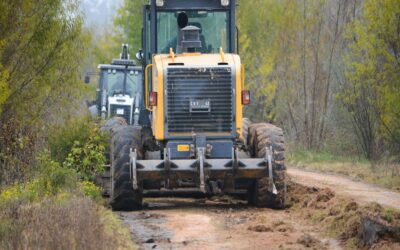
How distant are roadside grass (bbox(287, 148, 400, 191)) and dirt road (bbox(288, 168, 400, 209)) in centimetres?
46

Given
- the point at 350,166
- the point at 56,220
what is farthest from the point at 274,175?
the point at 350,166

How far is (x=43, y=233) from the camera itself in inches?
392

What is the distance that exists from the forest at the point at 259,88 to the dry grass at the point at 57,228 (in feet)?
0.17

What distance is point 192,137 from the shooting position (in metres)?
15.2

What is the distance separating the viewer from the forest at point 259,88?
640 inches

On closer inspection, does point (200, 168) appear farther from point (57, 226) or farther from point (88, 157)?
point (57, 226)

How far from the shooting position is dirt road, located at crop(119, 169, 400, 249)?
11.7 m

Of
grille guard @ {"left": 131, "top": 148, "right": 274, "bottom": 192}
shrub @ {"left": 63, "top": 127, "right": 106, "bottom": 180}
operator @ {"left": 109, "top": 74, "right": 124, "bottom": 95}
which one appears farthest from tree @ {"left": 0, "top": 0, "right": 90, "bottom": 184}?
operator @ {"left": 109, "top": 74, "right": 124, "bottom": 95}

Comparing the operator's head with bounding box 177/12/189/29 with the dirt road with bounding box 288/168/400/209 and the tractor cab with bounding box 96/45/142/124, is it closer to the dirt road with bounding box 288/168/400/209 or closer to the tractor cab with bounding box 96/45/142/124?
the dirt road with bounding box 288/168/400/209

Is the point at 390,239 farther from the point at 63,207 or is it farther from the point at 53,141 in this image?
the point at 53,141

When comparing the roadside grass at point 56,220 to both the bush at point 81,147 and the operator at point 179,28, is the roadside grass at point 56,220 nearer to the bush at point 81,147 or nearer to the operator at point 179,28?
the bush at point 81,147

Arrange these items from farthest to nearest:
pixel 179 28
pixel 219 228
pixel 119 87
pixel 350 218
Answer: pixel 119 87
pixel 179 28
pixel 219 228
pixel 350 218

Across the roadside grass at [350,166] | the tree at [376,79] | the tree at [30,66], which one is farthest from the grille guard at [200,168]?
the tree at [376,79]

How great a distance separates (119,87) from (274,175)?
45.0 feet
